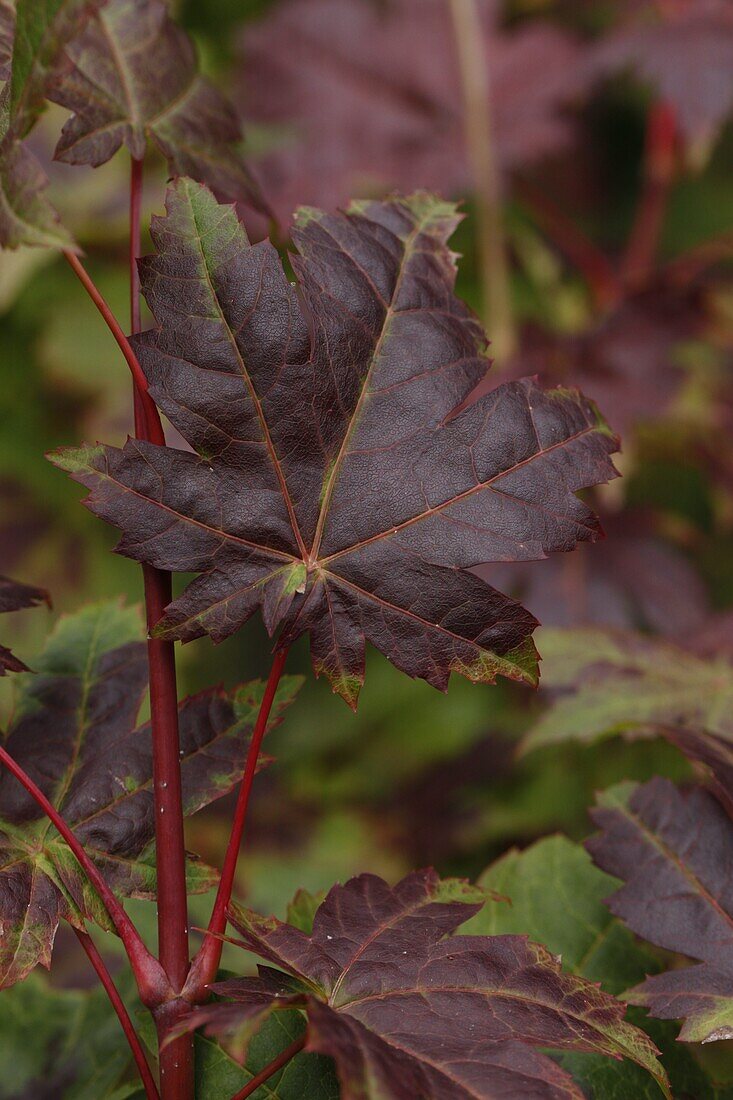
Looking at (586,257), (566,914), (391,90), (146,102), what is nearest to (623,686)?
(566,914)

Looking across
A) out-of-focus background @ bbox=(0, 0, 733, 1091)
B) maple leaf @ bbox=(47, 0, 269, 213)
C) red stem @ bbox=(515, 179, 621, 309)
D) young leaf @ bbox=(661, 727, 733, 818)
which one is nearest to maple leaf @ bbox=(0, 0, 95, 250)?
maple leaf @ bbox=(47, 0, 269, 213)

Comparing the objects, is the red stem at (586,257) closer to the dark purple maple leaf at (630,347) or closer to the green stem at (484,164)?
the green stem at (484,164)

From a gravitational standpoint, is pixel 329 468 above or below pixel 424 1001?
above

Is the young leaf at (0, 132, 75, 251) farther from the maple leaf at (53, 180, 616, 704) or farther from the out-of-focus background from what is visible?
the out-of-focus background

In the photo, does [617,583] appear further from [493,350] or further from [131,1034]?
[131,1034]

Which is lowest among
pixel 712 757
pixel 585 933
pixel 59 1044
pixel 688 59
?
pixel 59 1044

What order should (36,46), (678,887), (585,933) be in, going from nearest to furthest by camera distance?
(36,46), (678,887), (585,933)

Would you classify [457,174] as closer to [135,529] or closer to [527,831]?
[527,831]
